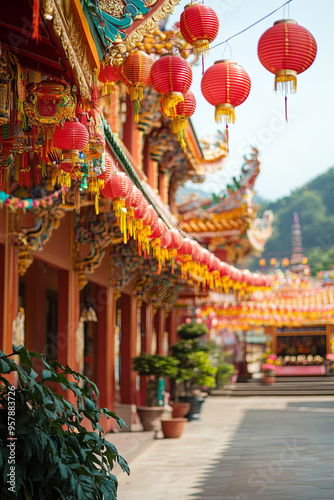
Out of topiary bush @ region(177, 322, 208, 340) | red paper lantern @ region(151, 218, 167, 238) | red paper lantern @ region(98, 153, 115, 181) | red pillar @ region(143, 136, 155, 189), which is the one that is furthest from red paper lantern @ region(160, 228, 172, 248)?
topiary bush @ region(177, 322, 208, 340)

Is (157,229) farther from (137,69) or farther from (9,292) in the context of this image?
(137,69)

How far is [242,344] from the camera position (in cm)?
2756

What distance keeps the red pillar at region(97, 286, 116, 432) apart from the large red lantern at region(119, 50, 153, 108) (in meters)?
6.87

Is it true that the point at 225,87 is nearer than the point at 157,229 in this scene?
Yes

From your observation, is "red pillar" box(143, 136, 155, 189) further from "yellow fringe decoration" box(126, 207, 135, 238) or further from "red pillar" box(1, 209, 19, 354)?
"red pillar" box(1, 209, 19, 354)

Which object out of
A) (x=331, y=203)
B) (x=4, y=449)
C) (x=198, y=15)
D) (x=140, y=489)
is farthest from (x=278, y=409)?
(x=331, y=203)

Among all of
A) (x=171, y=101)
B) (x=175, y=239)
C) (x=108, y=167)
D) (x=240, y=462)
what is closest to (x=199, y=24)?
(x=171, y=101)

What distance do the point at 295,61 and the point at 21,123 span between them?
1.83 m

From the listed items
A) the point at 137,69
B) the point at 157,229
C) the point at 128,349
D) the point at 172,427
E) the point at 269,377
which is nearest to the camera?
the point at 137,69

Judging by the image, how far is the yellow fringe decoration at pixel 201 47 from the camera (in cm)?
506

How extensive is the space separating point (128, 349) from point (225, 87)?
29.5 feet

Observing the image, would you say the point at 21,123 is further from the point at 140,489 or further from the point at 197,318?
the point at 197,318

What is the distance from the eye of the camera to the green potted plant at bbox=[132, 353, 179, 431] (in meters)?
12.2

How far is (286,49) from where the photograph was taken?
4.46 metres
